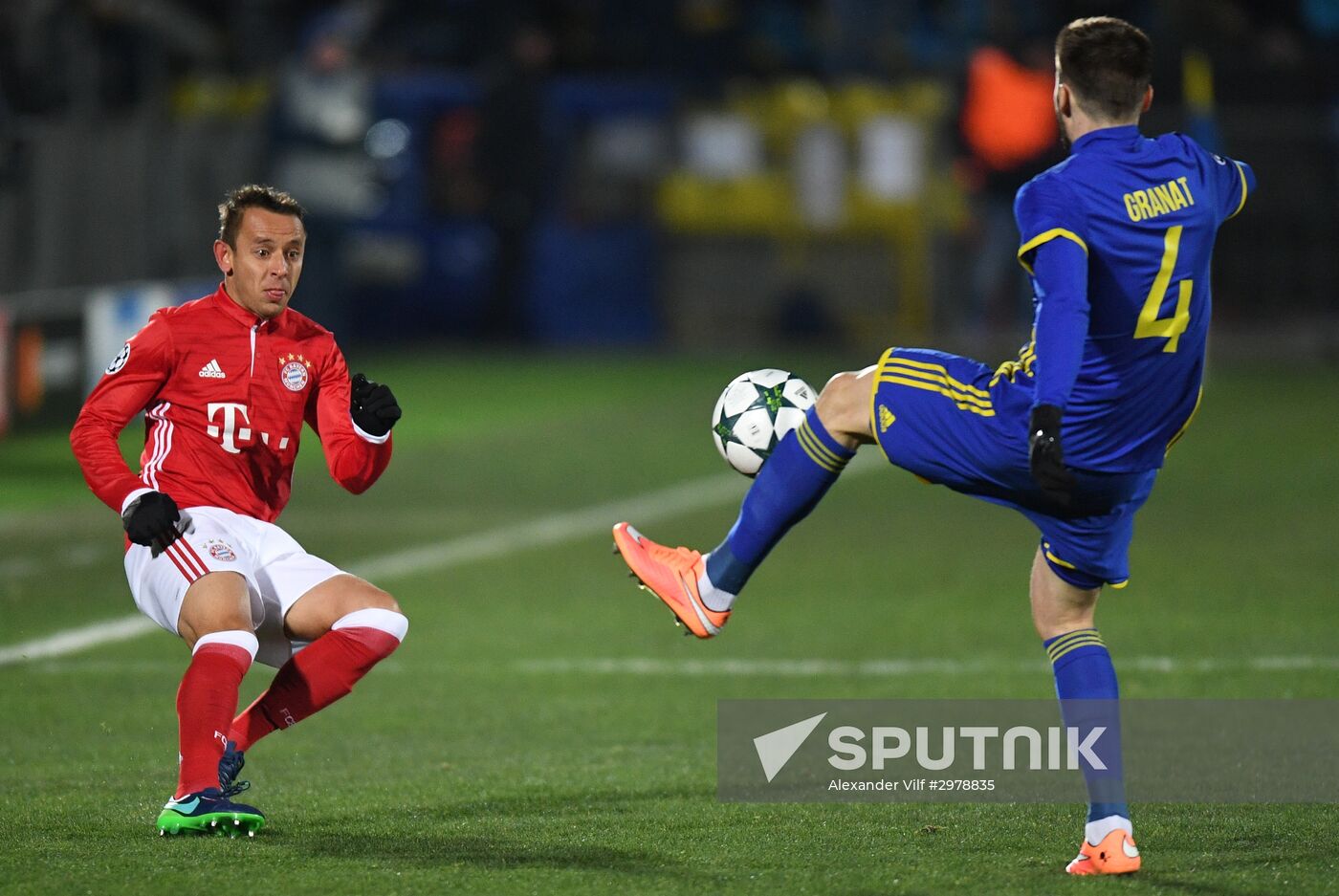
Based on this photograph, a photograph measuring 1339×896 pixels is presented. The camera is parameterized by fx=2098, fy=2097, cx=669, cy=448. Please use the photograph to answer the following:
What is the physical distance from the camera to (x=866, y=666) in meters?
7.81

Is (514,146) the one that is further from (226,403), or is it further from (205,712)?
(205,712)

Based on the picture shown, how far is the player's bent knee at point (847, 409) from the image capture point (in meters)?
5.08

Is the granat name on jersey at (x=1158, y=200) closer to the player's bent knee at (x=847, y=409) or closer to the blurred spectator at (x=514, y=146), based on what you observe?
the player's bent knee at (x=847, y=409)

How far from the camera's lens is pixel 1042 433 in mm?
4574

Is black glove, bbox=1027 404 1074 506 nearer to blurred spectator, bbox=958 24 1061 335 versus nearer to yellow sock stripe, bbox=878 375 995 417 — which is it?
yellow sock stripe, bbox=878 375 995 417

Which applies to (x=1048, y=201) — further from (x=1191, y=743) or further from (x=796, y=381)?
(x=1191, y=743)

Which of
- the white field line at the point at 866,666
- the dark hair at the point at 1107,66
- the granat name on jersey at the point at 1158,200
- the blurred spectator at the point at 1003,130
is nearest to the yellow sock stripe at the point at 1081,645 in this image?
the granat name on jersey at the point at 1158,200

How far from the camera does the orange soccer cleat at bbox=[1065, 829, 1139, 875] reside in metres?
4.74

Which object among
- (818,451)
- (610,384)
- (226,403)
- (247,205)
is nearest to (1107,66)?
(818,451)

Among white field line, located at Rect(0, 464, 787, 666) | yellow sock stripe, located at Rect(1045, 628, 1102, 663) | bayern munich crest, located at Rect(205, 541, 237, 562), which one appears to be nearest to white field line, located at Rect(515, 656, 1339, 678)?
white field line, located at Rect(0, 464, 787, 666)

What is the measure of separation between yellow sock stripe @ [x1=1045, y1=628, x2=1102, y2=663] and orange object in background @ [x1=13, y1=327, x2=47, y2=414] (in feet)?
36.9

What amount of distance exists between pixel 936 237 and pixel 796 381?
52.7 feet

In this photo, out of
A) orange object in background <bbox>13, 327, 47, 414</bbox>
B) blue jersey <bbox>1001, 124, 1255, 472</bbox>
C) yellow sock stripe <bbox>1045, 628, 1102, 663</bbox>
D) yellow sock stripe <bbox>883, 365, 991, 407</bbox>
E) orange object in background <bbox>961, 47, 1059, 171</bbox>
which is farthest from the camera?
orange object in background <bbox>961, 47, 1059, 171</bbox>

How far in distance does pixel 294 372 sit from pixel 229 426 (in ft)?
→ 0.75
